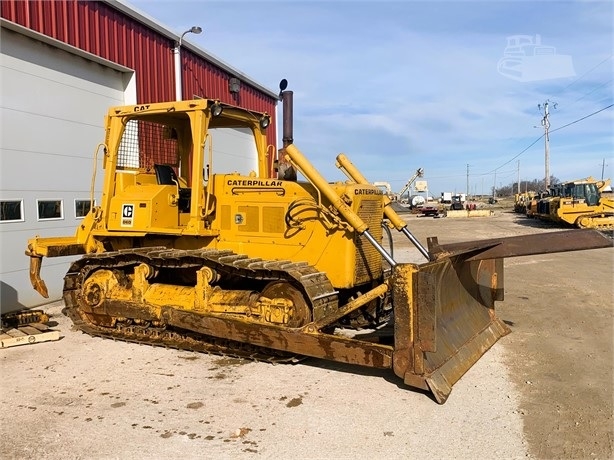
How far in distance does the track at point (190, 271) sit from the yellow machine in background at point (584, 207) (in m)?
21.9

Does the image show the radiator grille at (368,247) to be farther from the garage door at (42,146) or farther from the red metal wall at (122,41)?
the red metal wall at (122,41)

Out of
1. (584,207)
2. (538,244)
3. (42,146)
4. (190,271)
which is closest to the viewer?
Answer: (538,244)

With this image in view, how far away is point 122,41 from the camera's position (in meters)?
10.5

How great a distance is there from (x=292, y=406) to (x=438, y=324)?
1.59 meters

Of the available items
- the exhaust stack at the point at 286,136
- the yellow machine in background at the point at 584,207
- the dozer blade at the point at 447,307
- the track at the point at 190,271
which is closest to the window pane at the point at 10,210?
the track at the point at 190,271

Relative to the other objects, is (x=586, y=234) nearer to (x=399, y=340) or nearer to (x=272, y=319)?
(x=399, y=340)

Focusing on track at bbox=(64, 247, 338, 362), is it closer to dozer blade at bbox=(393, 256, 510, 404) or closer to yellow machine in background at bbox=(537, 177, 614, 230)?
dozer blade at bbox=(393, 256, 510, 404)

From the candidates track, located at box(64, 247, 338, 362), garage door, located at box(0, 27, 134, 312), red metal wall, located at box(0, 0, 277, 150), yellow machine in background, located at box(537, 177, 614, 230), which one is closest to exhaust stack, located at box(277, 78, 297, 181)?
track, located at box(64, 247, 338, 362)

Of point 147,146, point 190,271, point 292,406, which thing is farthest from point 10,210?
point 292,406

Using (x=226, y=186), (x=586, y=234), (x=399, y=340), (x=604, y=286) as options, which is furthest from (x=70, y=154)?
(x=604, y=286)

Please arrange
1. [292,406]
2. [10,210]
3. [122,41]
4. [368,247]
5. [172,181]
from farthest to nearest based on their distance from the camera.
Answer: [122,41], [10,210], [172,181], [368,247], [292,406]

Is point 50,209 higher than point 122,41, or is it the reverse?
point 122,41

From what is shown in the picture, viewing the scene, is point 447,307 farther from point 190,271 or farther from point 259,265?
point 190,271

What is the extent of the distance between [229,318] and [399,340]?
189cm
